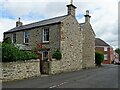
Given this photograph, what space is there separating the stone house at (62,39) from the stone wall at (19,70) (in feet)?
10.4

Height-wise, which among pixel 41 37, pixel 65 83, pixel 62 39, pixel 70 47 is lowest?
pixel 65 83

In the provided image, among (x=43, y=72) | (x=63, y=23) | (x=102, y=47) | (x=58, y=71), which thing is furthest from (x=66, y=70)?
(x=102, y=47)

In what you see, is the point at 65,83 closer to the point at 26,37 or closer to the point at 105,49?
the point at 26,37

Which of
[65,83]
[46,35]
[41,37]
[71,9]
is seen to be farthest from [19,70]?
[71,9]

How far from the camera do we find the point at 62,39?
24.3m

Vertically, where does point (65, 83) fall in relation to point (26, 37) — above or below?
below

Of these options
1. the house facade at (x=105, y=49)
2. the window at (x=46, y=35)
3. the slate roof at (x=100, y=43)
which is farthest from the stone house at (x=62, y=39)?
the slate roof at (x=100, y=43)

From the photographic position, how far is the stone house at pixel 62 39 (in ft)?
79.2

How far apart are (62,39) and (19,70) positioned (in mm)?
9330

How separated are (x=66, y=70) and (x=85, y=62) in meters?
7.25

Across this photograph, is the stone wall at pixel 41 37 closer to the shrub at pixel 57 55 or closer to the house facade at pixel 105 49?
the shrub at pixel 57 55

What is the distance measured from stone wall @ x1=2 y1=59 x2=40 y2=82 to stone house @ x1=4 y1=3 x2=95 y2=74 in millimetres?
3173

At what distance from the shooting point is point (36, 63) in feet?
59.6

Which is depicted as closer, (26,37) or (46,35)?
(46,35)
